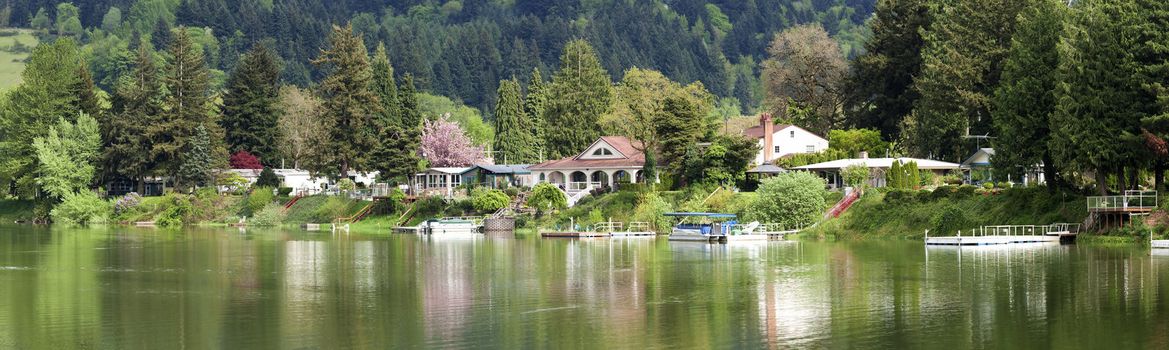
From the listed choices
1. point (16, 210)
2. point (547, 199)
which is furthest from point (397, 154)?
point (16, 210)

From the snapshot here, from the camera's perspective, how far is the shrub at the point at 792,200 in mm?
77688

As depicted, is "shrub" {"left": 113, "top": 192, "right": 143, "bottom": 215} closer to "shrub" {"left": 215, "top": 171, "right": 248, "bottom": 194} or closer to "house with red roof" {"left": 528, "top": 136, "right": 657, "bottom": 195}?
"shrub" {"left": 215, "top": 171, "right": 248, "bottom": 194}

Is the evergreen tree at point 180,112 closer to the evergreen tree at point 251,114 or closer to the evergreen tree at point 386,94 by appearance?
the evergreen tree at point 251,114

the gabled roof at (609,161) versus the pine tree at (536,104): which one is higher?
the pine tree at (536,104)

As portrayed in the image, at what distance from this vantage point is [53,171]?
118 m

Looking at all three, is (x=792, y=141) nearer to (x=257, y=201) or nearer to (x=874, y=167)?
(x=874, y=167)

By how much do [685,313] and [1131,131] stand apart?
30.7 m

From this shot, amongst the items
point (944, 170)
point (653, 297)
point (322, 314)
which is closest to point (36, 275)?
point (322, 314)

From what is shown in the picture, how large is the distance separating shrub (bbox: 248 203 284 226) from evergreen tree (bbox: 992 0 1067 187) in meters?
58.8

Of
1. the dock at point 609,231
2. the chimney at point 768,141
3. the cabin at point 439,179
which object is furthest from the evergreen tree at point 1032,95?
the cabin at point 439,179

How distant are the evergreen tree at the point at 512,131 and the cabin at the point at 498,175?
61.7 feet

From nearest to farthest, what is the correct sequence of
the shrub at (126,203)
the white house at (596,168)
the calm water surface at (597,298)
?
the calm water surface at (597,298)
the white house at (596,168)
the shrub at (126,203)

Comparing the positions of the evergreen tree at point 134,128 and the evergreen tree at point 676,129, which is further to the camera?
the evergreen tree at point 134,128

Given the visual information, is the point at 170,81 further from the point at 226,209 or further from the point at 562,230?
the point at 562,230
